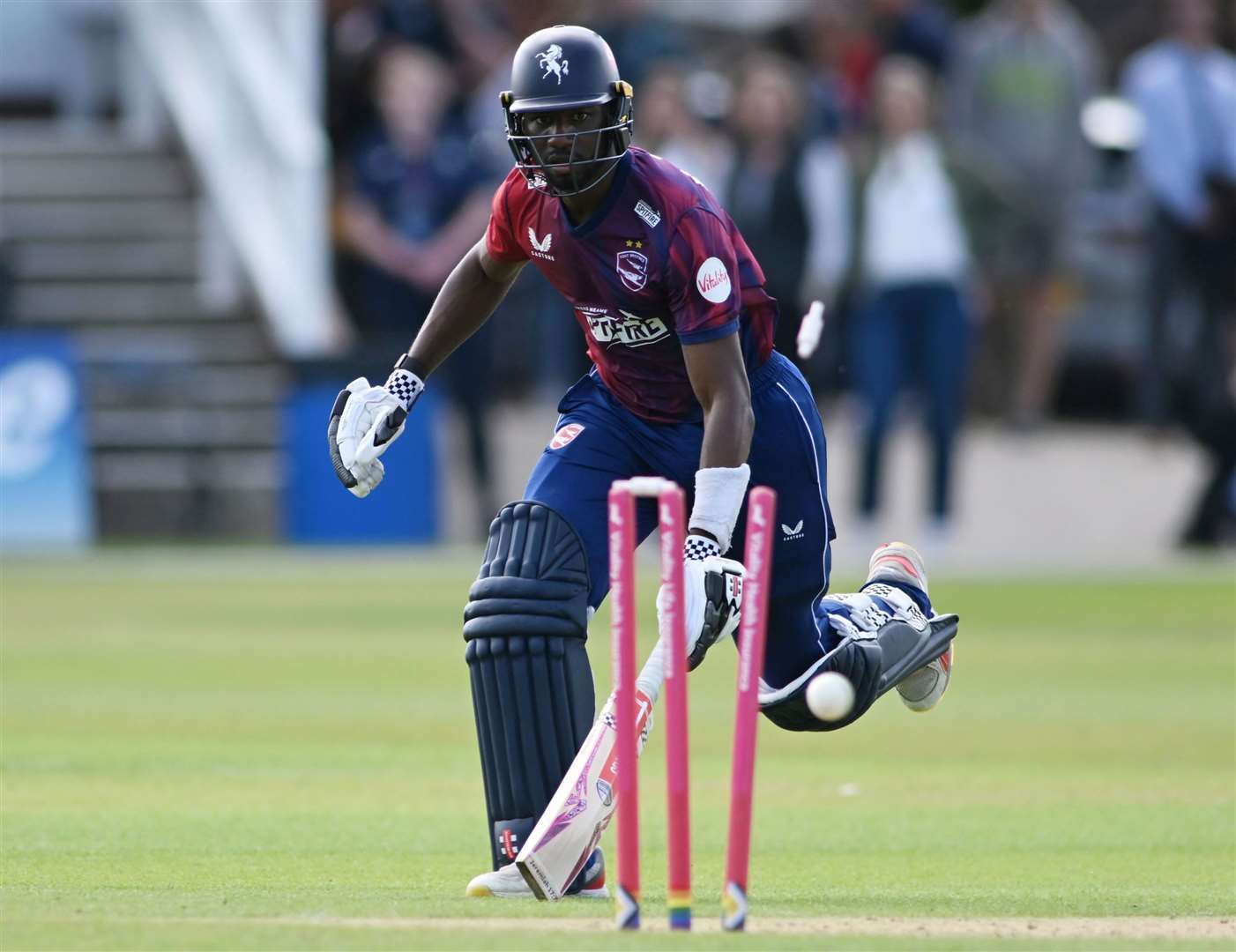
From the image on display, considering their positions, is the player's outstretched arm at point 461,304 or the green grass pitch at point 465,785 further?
the player's outstretched arm at point 461,304

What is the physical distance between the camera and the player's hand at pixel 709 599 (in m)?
5.64

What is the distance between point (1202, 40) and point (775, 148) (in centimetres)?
289

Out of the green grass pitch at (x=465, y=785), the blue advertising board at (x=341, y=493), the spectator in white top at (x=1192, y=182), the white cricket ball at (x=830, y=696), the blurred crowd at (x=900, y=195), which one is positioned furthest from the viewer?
the blue advertising board at (x=341, y=493)

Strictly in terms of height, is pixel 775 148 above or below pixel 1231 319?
above

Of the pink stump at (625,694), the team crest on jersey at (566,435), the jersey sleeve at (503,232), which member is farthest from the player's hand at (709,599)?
the jersey sleeve at (503,232)

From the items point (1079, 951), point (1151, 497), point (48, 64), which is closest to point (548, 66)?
point (1079, 951)

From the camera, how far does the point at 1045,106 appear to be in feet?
58.0

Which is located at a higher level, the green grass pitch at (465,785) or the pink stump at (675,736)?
the pink stump at (675,736)

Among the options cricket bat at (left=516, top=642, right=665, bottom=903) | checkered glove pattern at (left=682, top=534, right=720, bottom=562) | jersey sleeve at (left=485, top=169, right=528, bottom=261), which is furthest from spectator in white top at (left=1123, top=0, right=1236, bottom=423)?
cricket bat at (left=516, top=642, right=665, bottom=903)

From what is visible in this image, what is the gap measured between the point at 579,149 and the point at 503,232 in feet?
1.83

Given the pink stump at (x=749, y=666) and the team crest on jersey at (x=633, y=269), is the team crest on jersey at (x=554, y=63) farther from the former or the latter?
the pink stump at (x=749, y=666)

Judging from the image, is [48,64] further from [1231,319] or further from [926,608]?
[926,608]

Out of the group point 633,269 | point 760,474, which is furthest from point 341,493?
point 633,269

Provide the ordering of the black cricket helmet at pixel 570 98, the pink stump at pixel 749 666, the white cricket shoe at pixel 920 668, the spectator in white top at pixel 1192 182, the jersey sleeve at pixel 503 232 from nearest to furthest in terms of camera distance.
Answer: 1. the pink stump at pixel 749 666
2. the black cricket helmet at pixel 570 98
3. the jersey sleeve at pixel 503 232
4. the white cricket shoe at pixel 920 668
5. the spectator in white top at pixel 1192 182
